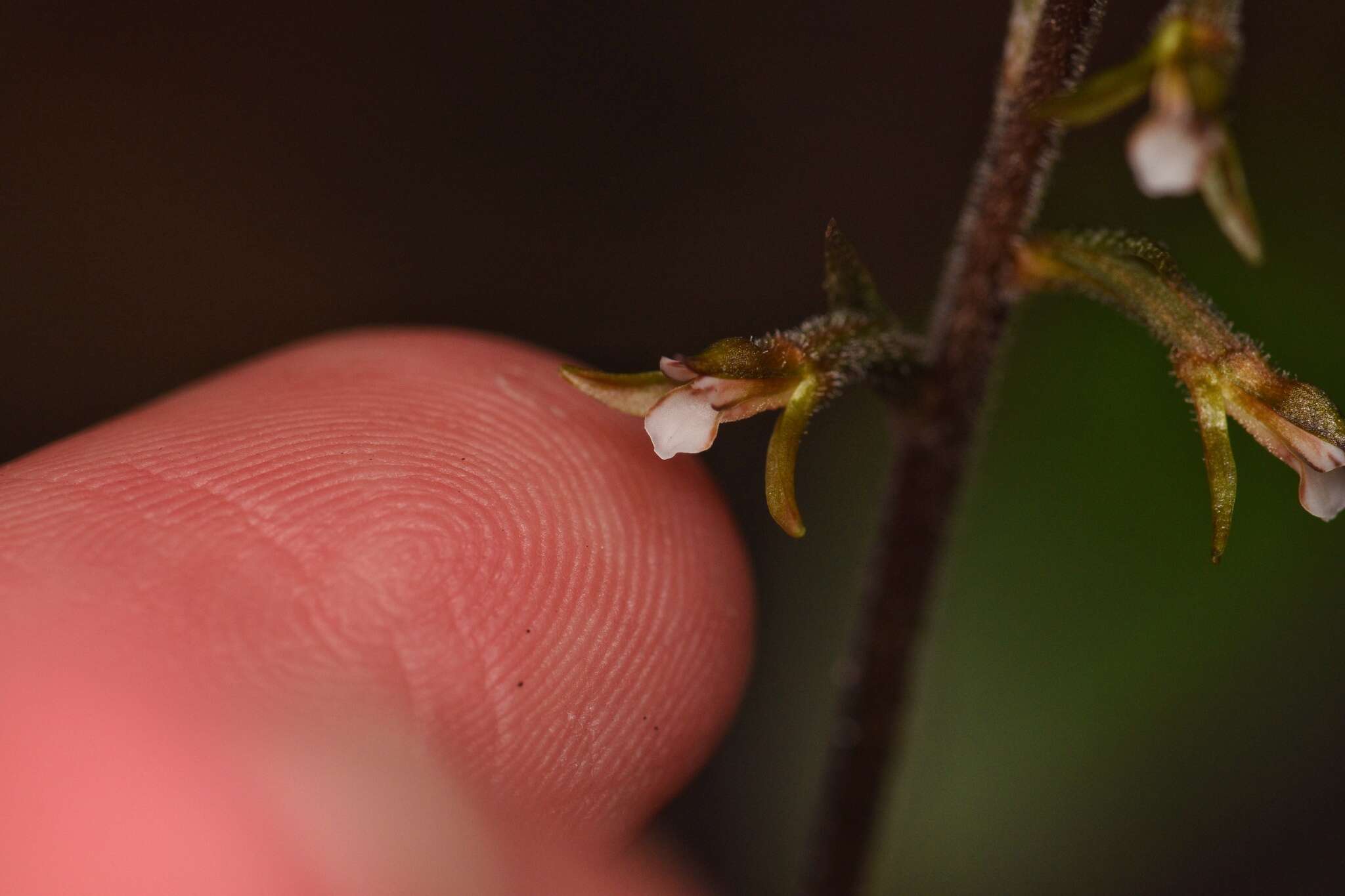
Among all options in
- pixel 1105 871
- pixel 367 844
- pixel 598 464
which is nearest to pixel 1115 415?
pixel 1105 871

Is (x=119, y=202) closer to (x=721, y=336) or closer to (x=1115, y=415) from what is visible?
(x=721, y=336)

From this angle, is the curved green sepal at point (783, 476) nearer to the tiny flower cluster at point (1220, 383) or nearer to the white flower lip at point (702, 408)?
the white flower lip at point (702, 408)

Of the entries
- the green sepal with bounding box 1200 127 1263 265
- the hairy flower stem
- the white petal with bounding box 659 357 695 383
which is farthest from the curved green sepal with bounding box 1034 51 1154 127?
the white petal with bounding box 659 357 695 383

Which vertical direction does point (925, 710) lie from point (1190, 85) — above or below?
below

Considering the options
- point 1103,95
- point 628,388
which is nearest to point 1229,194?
point 1103,95

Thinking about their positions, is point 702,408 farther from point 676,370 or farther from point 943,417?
point 943,417
